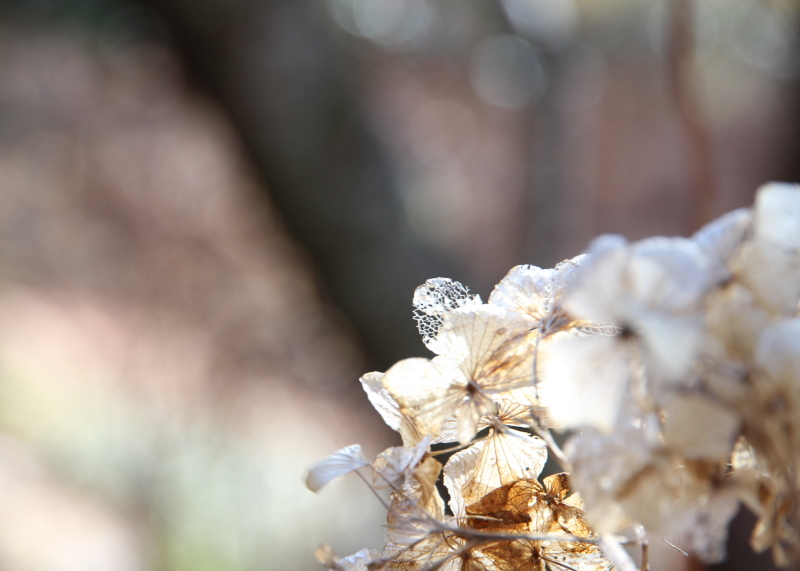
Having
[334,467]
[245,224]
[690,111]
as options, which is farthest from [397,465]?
[245,224]

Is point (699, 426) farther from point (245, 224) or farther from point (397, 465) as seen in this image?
point (245, 224)

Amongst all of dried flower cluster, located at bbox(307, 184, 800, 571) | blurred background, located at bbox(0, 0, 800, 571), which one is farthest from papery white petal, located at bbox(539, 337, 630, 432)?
blurred background, located at bbox(0, 0, 800, 571)

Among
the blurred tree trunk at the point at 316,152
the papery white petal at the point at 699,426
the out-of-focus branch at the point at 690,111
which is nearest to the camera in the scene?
the papery white petal at the point at 699,426

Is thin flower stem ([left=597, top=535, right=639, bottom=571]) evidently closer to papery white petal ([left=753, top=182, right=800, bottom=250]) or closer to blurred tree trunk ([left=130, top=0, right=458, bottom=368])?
papery white petal ([left=753, top=182, right=800, bottom=250])

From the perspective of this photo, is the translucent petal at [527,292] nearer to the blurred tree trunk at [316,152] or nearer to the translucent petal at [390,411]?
the translucent petal at [390,411]

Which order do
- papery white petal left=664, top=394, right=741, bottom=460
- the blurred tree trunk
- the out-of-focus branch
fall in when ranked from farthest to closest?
the blurred tree trunk
the out-of-focus branch
papery white petal left=664, top=394, right=741, bottom=460

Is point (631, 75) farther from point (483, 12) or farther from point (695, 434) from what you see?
point (695, 434)

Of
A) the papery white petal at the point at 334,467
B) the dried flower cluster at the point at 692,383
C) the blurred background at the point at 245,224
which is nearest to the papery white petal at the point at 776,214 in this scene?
the dried flower cluster at the point at 692,383
